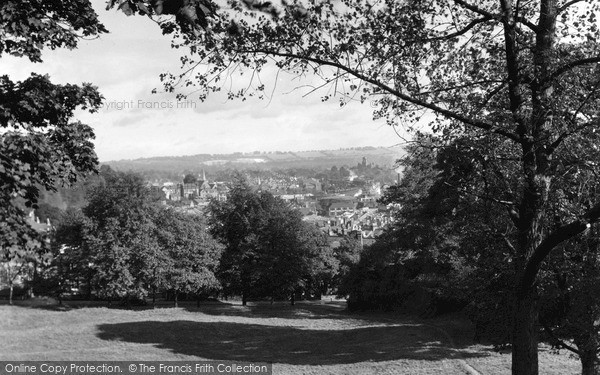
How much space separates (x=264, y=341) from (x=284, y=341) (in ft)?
3.59

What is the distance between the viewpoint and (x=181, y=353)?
A: 2661cm

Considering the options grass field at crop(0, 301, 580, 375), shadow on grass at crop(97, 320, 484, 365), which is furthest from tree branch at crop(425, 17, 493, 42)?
shadow on grass at crop(97, 320, 484, 365)

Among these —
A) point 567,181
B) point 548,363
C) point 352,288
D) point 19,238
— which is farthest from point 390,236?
point 19,238

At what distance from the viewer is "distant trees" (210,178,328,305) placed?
4734 centimetres

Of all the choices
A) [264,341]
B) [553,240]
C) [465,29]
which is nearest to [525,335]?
[553,240]

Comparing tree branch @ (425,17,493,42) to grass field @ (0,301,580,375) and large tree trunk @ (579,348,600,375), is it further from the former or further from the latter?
grass field @ (0,301,580,375)

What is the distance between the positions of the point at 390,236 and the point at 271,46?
3158cm

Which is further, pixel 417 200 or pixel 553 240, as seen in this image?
pixel 417 200

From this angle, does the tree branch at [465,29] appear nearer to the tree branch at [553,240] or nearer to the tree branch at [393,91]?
the tree branch at [393,91]

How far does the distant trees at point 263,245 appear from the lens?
4734 centimetres

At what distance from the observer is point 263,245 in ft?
157

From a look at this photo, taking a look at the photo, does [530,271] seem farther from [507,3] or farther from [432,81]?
[507,3]

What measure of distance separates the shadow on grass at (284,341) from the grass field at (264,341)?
0.05 metres

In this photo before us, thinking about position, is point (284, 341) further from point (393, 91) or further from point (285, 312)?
point (393, 91)
